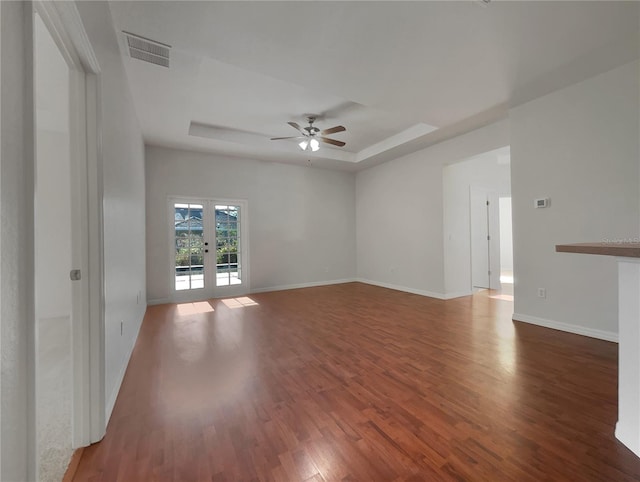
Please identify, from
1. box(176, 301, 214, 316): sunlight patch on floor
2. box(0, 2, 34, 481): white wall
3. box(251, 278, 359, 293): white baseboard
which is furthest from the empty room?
box(251, 278, 359, 293): white baseboard

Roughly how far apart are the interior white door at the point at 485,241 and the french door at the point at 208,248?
199 inches

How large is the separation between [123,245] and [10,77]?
196 centimetres

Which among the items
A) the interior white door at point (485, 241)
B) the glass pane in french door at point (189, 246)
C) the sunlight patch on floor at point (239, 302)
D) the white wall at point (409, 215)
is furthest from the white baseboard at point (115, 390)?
the interior white door at point (485, 241)

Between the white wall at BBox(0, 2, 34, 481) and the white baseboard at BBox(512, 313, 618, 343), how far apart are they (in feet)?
15.2

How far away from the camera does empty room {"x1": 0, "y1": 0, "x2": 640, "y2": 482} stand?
1.44m

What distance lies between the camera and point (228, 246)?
5957 mm

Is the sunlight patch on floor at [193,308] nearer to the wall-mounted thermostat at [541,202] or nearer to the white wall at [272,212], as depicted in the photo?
the white wall at [272,212]

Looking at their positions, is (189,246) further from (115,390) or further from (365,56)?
(365,56)

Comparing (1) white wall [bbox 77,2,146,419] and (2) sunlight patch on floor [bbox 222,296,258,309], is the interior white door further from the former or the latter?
(1) white wall [bbox 77,2,146,419]

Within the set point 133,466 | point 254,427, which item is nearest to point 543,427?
point 254,427

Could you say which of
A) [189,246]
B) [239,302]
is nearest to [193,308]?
[239,302]

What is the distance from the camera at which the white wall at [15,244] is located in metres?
0.82

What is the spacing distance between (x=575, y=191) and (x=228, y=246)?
5.70m

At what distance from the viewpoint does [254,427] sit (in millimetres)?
1760
